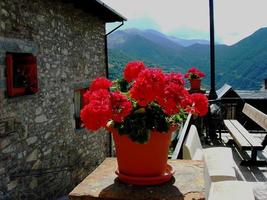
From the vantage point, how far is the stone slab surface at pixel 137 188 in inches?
68.9

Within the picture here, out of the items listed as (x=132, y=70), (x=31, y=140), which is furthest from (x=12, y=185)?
(x=132, y=70)

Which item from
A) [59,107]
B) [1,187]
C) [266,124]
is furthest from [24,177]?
[266,124]

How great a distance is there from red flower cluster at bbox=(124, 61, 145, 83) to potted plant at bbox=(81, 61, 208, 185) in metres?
0.12

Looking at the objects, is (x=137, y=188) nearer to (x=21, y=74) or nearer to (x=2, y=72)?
(x=2, y=72)

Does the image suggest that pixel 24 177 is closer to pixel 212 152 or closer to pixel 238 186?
pixel 212 152

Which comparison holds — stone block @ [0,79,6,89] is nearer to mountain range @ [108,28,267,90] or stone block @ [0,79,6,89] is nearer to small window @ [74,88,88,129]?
small window @ [74,88,88,129]

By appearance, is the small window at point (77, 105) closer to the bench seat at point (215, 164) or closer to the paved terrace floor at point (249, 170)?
the paved terrace floor at point (249, 170)

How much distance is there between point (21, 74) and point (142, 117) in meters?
4.15

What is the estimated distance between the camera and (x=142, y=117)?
1.86 m

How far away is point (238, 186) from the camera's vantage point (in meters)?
2.37

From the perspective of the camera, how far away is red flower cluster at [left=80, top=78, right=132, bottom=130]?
5.82 feet

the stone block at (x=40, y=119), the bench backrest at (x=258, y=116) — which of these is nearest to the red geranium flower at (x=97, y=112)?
the stone block at (x=40, y=119)

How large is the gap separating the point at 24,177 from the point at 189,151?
2881mm

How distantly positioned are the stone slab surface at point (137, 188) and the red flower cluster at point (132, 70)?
474 millimetres
